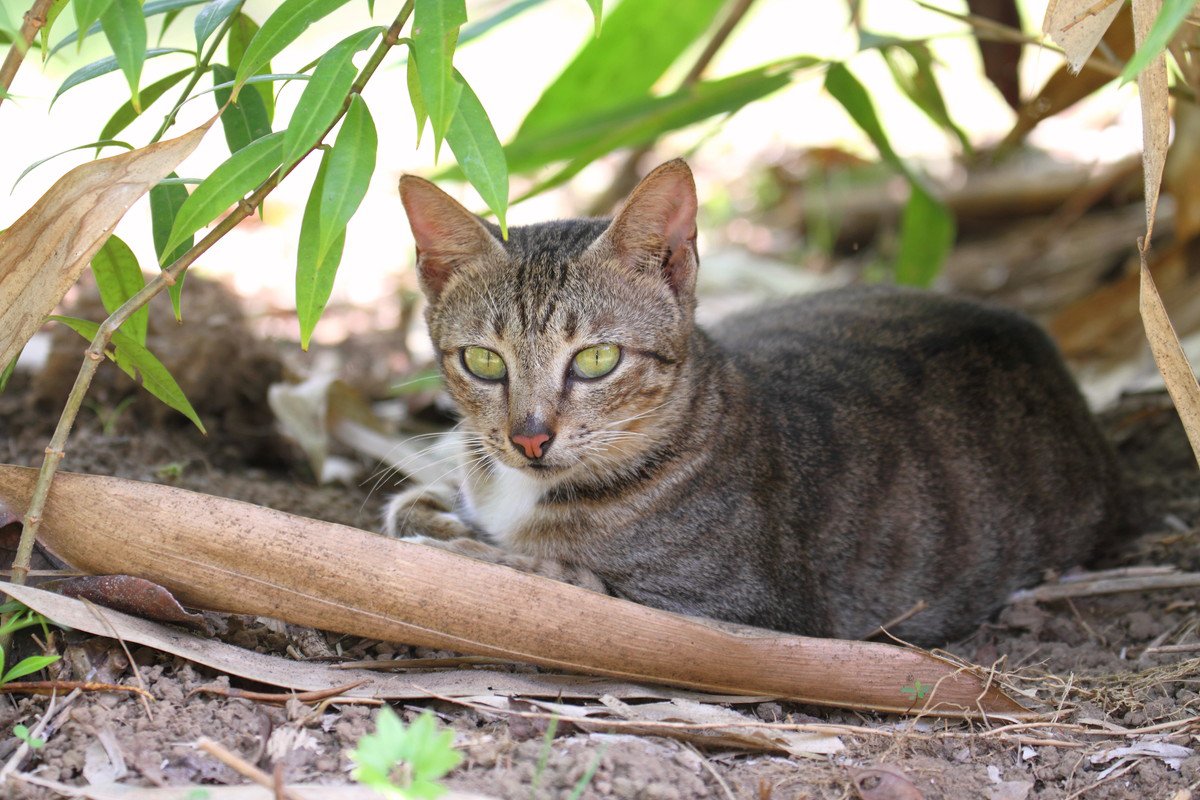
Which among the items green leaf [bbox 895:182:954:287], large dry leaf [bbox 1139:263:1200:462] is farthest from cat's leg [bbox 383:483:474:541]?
green leaf [bbox 895:182:954:287]

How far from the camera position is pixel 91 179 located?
287 cm

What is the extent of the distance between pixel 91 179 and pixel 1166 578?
11.8 feet

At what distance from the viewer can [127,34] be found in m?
2.53

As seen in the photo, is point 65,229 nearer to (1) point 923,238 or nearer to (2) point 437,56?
(2) point 437,56

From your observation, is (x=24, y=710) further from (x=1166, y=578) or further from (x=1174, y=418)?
(x=1174, y=418)

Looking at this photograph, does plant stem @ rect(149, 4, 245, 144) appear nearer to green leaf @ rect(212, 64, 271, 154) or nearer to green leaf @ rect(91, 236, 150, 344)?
green leaf @ rect(212, 64, 271, 154)

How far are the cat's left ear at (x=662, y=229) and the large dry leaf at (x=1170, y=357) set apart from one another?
1.29 m

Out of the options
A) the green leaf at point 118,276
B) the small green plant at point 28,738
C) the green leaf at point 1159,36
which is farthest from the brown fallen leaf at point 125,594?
the green leaf at point 1159,36

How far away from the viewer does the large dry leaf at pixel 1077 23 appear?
291cm

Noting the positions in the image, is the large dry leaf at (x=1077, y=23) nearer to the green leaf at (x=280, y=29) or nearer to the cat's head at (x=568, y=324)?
the cat's head at (x=568, y=324)

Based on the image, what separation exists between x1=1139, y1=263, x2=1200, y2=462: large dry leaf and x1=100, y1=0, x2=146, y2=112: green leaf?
253 centimetres

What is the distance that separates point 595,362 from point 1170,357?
5.28ft

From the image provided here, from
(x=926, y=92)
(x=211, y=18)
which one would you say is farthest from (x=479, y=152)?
(x=926, y=92)

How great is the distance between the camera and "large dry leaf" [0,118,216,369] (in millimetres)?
2812
